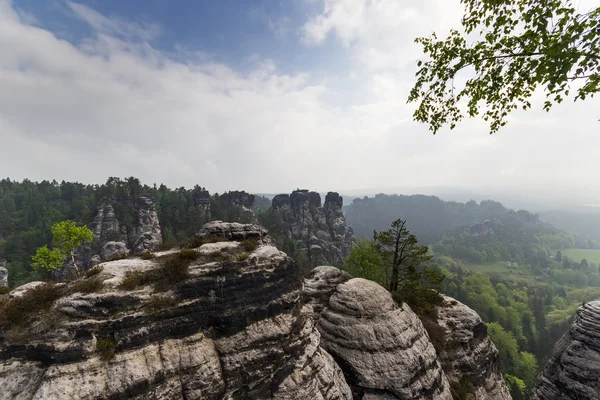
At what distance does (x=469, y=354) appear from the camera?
24844mm

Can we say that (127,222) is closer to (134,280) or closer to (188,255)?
(188,255)

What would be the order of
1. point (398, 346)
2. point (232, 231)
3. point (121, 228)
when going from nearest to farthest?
point (398, 346), point (232, 231), point (121, 228)

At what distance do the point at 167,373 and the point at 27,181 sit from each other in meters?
176

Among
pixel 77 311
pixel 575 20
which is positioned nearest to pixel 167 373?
pixel 77 311

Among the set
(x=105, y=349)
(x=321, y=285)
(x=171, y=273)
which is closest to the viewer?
(x=105, y=349)

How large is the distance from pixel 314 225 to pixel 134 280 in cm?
11034

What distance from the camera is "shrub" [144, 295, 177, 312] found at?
41.0ft

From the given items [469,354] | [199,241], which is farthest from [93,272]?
[469,354]

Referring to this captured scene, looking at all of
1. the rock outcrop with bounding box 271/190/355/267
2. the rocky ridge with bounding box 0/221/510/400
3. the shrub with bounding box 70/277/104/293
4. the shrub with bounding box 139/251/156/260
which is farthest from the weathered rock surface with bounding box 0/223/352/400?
the rock outcrop with bounding box 271/190/355/267

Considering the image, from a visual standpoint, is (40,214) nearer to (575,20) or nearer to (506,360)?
(575,20)

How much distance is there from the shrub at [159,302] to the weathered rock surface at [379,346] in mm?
12971

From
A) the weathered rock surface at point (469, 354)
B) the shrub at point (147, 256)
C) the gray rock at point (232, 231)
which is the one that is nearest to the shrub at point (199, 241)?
the gray rock at point (232, 231)

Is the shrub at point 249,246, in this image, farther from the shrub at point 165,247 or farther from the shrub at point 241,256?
the shrub at point 165,247

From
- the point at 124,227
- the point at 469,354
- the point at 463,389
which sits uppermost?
the point at 124,227
